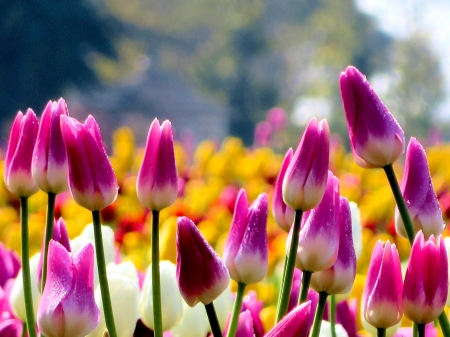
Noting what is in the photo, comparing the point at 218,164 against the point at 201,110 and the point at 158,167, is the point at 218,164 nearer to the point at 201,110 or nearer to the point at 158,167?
the point at 158,167

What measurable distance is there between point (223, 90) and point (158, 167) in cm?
2966

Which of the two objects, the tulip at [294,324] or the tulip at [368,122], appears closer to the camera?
the tulip at [294,324]

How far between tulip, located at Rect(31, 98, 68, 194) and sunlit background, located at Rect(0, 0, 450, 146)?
19.5m

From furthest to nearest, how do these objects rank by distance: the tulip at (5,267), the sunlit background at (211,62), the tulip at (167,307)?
the sunlit background at (211,62), the tulip at (5,267), the tulip at (167,307)

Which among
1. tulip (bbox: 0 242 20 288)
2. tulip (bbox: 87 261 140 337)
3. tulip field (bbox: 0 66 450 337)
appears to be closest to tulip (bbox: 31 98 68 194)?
tulip field (bbox: 0 66 450 337)

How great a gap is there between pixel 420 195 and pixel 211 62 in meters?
30.9

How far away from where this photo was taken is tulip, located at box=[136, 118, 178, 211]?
0.55 meters

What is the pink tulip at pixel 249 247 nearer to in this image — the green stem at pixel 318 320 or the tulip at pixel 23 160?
the green stem at pixel 318 320

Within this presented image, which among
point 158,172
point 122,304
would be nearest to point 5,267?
point 122,304

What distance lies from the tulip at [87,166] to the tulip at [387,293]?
198 millimetres

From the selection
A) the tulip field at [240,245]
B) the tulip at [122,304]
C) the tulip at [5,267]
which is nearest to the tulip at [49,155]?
the tulip field at [240,245]

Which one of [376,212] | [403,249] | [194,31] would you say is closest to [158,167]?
[403,249]

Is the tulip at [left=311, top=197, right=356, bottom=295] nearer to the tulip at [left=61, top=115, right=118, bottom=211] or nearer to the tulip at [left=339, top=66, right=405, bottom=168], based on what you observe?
the tulip at [left=339, top=66, right=405, bottom=168]

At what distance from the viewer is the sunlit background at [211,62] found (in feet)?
64.1
